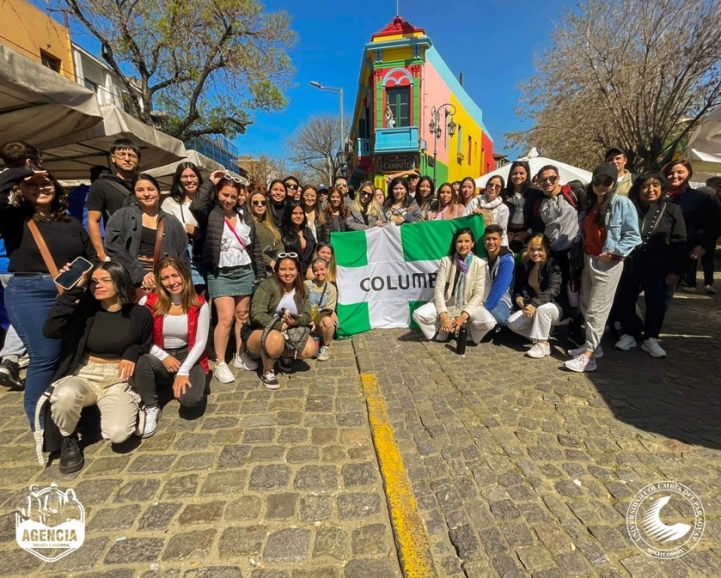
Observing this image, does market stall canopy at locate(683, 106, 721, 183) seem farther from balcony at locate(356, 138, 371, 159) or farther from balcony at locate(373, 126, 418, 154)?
balcony at locate(356, 138, 371, 159)

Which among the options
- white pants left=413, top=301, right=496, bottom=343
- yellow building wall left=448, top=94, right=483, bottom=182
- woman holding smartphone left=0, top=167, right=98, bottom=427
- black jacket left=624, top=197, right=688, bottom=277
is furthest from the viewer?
yellow building wall left=448, top=94, right=483, bottom=182

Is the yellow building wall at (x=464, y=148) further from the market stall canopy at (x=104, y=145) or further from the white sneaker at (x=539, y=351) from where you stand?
the white sneaker at (x=539, y=351)

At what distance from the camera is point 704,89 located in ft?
36.5

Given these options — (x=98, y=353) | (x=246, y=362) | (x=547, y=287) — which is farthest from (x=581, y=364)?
(x=98, y=353)

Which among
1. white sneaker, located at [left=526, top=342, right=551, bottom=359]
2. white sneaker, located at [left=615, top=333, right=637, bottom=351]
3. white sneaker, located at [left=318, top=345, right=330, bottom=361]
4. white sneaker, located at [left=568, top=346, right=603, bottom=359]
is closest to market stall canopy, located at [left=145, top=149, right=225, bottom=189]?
white sneaker, located at [left=318, top=345, right=330, bottom=361]

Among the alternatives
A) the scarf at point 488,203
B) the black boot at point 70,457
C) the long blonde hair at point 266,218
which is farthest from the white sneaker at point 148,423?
the scarf at point 488,203

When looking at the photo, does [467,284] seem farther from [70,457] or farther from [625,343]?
[70,457]

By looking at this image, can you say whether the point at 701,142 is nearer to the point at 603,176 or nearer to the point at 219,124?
the point at 603,176

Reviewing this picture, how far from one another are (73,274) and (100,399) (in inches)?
38.4

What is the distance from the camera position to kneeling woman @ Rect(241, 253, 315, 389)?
3.78m

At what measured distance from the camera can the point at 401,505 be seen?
7.00 ft

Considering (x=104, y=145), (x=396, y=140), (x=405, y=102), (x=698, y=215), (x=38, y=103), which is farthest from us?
(x=405, y=102)

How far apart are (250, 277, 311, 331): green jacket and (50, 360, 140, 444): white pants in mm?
1336

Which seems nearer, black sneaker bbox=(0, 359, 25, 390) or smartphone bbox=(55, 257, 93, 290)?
smartphone bbox=(55, 257, 93, 290)
